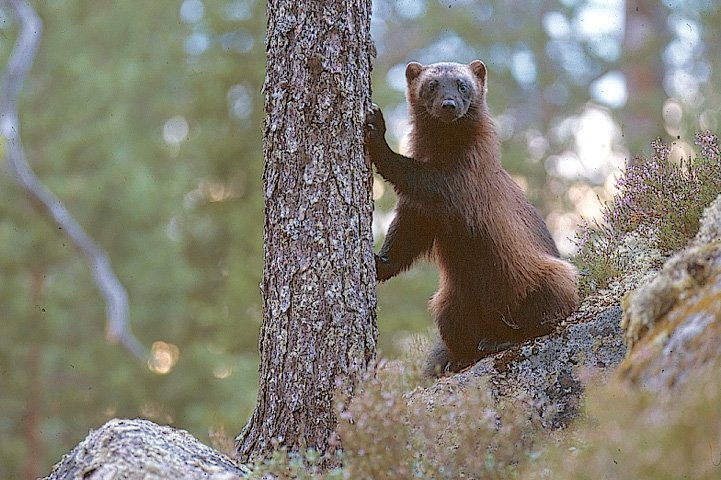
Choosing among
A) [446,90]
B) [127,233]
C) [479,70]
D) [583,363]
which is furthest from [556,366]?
[127,233]

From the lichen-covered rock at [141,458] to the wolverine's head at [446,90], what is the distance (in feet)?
7.15

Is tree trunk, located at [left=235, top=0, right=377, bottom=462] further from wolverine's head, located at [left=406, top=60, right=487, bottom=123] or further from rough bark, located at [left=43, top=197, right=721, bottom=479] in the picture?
wolverine's head, located at [left=406, top=60, right=487, bottom=123]

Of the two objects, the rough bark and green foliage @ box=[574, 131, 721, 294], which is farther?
green foliage @ box=[574, 131, 721, 294]

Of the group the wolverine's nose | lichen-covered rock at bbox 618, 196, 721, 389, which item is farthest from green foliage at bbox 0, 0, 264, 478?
lichen-covered rock at bbox 618, 196, 721, 389

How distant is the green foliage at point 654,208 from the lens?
4641mm

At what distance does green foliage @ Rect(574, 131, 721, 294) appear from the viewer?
183 inches

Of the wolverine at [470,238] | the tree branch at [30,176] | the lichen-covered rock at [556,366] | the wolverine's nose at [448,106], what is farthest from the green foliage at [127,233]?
the wolverine's nose at [448,106]

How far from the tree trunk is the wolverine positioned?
61 cm

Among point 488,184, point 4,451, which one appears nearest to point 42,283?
point 4,451

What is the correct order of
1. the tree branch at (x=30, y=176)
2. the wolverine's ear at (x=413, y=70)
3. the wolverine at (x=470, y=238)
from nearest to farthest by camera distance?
the wolverine at (x=470, y=238)
the wolverine's ear at (x=413, y=70)
the tree branch at (x=30, y=176)

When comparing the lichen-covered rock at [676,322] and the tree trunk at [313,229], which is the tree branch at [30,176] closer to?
the tree trunk at [313,229]

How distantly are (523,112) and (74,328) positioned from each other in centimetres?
754

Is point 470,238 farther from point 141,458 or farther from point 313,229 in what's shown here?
point 141,458

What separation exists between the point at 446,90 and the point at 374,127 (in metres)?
0.89
